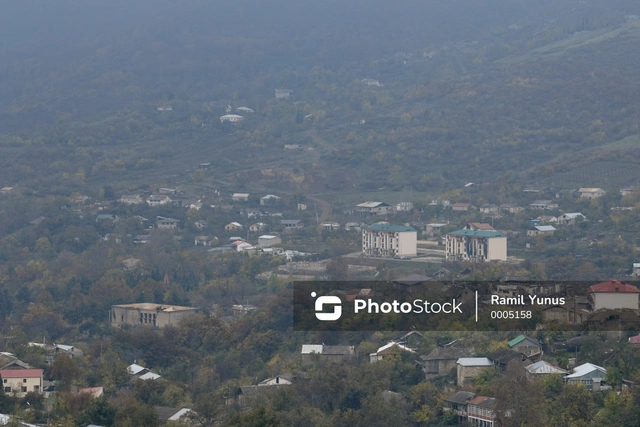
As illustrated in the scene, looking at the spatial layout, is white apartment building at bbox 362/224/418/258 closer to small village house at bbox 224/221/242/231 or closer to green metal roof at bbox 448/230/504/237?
green metal roof at bbox 448/230/504/237

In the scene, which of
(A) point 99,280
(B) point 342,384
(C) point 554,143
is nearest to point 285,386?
(B) point 342,384

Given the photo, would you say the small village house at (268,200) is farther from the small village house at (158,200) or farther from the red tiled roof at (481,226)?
the red tiled roof at (481,226)

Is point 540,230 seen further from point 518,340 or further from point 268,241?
point 518,340

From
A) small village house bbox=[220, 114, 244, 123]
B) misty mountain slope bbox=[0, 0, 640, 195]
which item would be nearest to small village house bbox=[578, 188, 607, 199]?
misty mountain slope bbox=[0, 0, 640, 195]

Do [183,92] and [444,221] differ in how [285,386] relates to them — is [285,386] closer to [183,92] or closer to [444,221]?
[444,221]

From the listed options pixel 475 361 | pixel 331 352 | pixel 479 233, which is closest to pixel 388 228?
pixel 479 233
